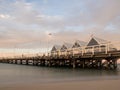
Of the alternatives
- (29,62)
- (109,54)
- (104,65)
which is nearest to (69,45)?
(29,62)

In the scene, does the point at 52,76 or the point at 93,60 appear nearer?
the point at 52,76

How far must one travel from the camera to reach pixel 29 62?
234ft

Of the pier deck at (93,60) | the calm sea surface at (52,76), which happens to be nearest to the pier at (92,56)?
the pier deck at (93,60)

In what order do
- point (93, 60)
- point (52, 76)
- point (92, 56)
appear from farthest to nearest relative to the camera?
point (93, 60)
point (92, 56)
point (52, 76)

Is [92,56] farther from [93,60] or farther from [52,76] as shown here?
[52,76]

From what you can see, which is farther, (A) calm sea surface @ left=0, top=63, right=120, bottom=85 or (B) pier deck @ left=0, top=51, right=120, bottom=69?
(B) pier deck @ left=0, top=51, right=120, bottom=69

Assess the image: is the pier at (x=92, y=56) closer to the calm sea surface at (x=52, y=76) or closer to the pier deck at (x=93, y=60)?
the pier deck at (x=93, y=60)

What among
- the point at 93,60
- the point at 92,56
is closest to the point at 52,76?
the point at 92,56

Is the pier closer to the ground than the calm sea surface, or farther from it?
farther from it

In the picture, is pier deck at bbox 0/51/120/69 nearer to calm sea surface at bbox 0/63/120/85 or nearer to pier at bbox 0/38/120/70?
pier at bbox 0/38/120/70

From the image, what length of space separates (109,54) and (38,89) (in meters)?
17.1

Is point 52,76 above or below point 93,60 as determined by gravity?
below

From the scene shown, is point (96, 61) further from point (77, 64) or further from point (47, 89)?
point (47, 89)

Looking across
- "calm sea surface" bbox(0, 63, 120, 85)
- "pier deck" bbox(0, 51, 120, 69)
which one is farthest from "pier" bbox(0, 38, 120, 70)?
"calm sea surface" bbox(0, 63, 120, 85)
